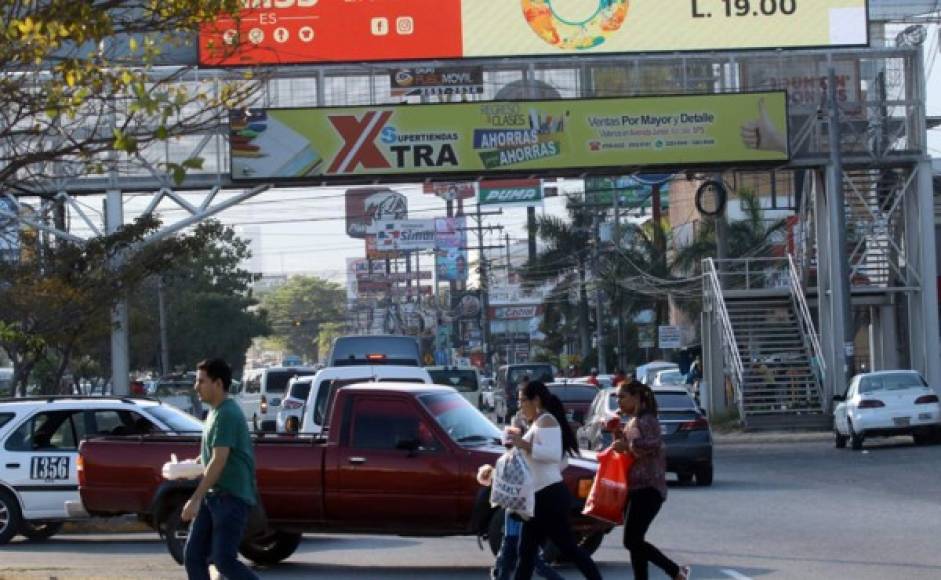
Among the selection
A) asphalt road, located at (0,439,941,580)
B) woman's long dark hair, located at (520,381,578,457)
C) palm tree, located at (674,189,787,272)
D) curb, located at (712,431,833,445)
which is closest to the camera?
woman's long dark hair, located at (520,381,578,457)

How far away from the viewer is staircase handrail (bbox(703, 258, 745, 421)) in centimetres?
4109

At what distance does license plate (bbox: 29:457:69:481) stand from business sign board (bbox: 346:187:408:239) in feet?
305

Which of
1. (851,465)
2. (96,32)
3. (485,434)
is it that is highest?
(96,32)

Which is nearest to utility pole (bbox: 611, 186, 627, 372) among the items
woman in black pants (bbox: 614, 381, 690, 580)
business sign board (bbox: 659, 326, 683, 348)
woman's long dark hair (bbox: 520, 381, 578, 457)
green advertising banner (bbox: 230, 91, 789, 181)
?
business sign board (bbox: 659, 326, 683, 348)

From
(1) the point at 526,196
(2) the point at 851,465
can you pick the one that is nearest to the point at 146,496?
(2) the point at 851,465

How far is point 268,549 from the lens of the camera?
16.3 metres

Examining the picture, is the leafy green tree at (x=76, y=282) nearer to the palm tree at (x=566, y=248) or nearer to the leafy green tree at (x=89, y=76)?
the leafy green tree at (x=89, y=76)

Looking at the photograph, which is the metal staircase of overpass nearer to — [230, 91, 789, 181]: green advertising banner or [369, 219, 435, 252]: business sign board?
[230, 91, 789, 181]: green advertising banner

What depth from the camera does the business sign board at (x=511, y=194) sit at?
10469 centimetres

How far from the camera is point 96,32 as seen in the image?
403 inches

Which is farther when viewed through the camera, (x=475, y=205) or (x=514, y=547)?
(x=475, y=205)

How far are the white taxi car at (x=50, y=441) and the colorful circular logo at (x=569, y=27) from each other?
19143mm

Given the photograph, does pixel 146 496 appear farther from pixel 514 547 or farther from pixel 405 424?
pixel 514 547

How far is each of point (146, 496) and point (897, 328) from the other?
33.1m
